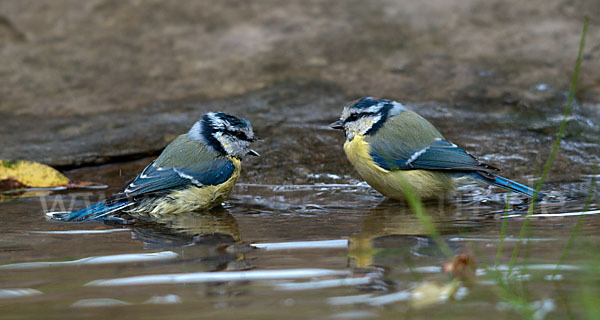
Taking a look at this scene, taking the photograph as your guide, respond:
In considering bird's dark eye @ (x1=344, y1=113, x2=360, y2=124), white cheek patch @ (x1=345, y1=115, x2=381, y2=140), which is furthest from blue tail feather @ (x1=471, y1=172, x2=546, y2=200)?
bird's dark eye @ (x1=344, y1=113, x2=360, y2=124)

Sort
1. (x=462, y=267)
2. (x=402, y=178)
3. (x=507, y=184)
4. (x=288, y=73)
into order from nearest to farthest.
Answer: (x=462, y=267)
(x=507, y=184)
(x=402, y=178)
(x=288, y=73)

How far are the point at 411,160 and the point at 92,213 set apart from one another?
1980 mm

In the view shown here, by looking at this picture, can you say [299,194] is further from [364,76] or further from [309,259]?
Answer: [364,76]

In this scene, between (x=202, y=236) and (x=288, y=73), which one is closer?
(x=202, y=236)

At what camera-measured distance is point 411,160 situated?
4.21 metres

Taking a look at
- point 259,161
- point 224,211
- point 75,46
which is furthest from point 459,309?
point 75,46

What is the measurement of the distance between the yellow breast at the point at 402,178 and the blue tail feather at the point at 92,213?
1540 mm

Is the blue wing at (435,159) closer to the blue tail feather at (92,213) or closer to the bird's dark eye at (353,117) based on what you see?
the bird's dark eye at (353,117)

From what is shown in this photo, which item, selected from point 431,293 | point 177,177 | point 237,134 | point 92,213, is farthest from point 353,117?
point 431,293

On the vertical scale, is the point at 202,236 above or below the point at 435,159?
below

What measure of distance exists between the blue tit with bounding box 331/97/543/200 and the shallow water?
0.45 feet

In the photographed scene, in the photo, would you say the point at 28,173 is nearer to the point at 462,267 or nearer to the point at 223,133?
the point at 223,133

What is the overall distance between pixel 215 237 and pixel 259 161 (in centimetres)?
178

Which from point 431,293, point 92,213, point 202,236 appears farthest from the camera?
point 92,213
